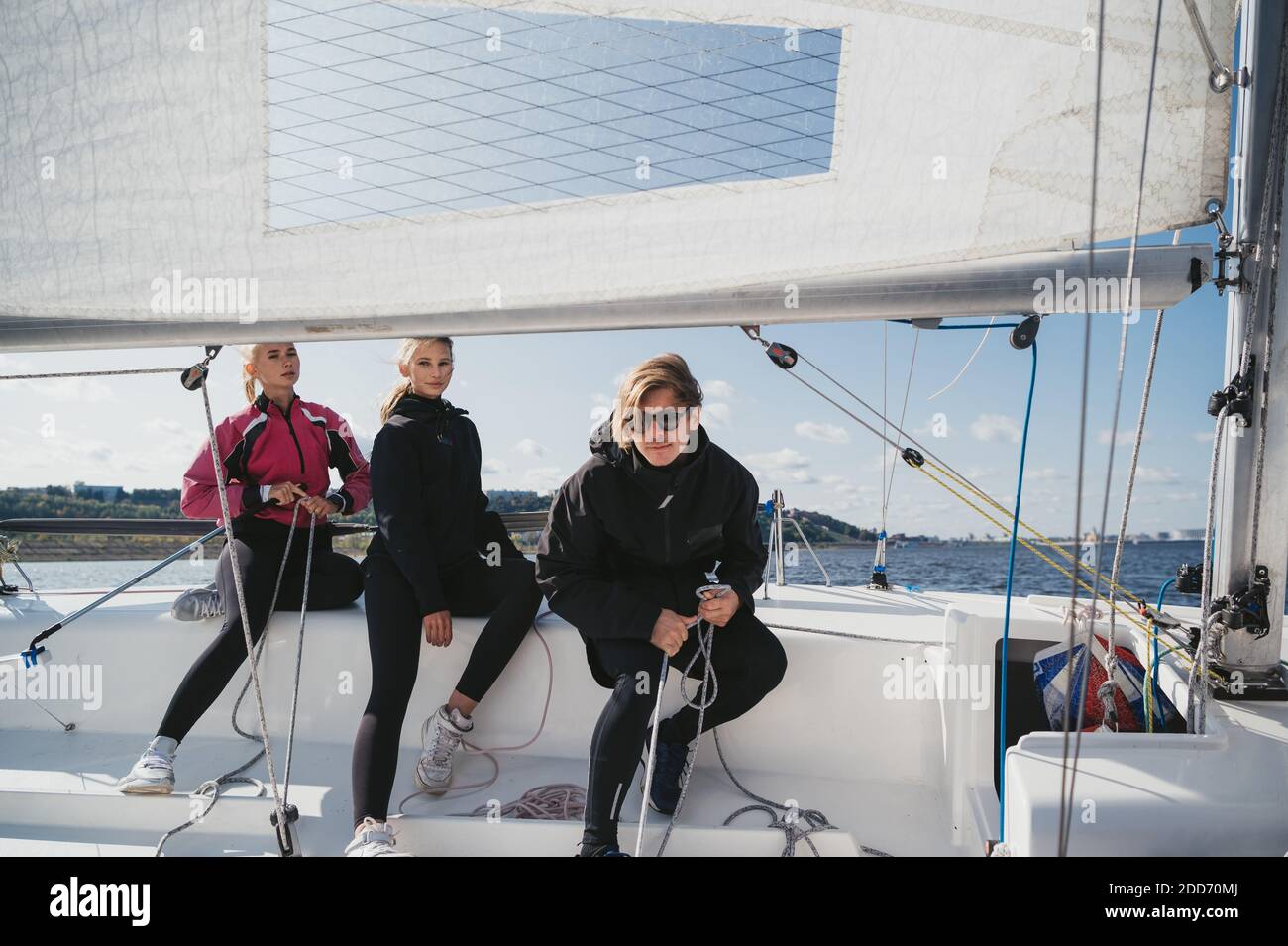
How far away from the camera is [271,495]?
6.81ft

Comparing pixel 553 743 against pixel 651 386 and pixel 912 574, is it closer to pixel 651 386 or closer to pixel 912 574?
pixel 651 386

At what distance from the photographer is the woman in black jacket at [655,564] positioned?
157 cm

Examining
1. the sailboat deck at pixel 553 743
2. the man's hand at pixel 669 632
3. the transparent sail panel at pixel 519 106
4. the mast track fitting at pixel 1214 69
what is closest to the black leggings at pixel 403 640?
the sailboat deck at pixel 553 743

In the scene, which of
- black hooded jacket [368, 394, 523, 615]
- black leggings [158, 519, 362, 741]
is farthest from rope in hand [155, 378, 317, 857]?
black hooded jacket [368, 394, 523, 615]

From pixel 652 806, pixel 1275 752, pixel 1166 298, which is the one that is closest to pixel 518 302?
pixel 652 806

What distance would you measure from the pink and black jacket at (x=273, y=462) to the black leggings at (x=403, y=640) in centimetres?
39

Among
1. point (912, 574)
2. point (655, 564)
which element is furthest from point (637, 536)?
point (912, 574)

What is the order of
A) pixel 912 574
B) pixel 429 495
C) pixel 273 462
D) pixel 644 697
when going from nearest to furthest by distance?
pixel 644 697
pixel 429 495
pixel 273 462
pixel 912 574

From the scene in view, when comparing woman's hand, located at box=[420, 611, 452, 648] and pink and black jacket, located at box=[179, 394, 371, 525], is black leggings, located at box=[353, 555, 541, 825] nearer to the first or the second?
→ woman's hand, located at box=[420, 611, 452, 648]

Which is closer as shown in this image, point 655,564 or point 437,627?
point 655,564

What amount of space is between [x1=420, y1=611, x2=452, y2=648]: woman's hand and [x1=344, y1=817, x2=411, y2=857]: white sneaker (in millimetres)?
465

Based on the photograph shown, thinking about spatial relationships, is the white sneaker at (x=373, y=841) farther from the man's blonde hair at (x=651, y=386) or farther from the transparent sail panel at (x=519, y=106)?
the transparent sail panel at (x=519, y=106)

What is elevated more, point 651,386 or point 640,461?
point 651,386

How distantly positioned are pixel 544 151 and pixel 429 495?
928 mm
